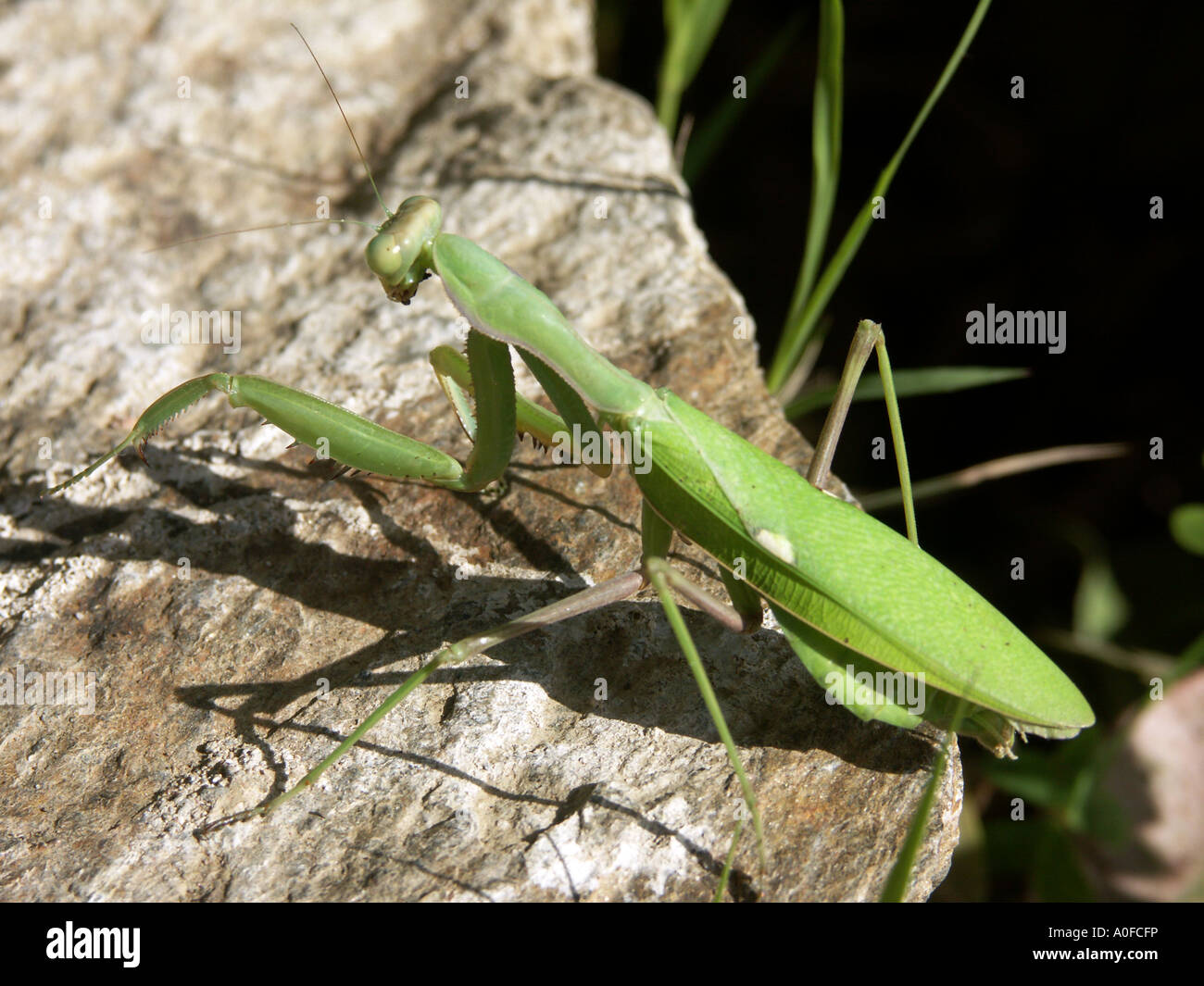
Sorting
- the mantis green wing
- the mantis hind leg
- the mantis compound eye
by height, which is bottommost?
the mantis green wing

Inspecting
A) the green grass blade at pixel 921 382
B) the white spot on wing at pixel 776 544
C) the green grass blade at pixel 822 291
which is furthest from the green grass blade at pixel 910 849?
the green grass blade at pixel 822 291

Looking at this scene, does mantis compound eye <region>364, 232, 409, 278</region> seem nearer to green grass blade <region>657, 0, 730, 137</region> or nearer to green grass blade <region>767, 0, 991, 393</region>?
green grass blade <region>767, 0, 991, 393</region>

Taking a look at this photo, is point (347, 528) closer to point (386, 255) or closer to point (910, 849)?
point (386, 255)

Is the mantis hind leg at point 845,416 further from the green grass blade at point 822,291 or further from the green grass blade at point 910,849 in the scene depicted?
the green grass blade at point 910,849

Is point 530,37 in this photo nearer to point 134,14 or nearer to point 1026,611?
point 134,14

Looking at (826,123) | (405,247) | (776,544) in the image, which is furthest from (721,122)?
(776,544)

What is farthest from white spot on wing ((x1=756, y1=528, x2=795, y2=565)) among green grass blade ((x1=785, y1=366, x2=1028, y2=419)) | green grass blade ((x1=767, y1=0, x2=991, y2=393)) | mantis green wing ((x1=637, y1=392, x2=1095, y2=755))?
green grass blade ((x1=767, y1=0, x2=991, y2=393))

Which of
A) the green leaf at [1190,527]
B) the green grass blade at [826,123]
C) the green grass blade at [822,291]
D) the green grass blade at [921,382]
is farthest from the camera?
the green leaf at [1190,527]
